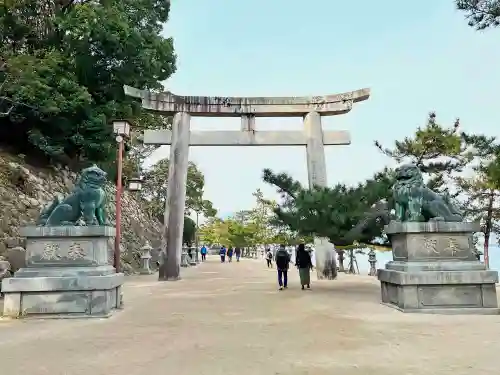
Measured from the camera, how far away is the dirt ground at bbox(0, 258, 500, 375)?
14.3 ft

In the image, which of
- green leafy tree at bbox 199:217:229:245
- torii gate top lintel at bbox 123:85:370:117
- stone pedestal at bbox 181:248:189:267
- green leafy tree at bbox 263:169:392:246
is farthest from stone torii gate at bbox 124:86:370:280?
green leafy tree at bbox 199:217:229:245

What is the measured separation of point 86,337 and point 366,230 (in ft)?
25.7

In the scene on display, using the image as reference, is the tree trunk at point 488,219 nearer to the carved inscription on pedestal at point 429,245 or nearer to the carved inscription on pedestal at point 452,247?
the carved inscription on pedestal at point 452,247

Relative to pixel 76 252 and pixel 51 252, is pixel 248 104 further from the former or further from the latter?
pixel 51 252

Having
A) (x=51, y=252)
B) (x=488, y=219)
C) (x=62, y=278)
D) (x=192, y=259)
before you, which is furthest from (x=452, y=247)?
(x=192, y=259)

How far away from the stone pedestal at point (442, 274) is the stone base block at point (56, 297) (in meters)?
5.69

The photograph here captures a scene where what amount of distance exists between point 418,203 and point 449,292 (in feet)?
5.76

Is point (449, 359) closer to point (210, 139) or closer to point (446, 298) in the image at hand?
point (446, 298)

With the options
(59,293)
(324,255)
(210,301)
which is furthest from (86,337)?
(324,255)

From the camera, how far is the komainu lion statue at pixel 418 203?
826 centimetres

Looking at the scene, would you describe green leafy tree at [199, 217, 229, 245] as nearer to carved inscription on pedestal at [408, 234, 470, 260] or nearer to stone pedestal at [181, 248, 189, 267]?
stone pedestal at [181, 248, 189, 267]

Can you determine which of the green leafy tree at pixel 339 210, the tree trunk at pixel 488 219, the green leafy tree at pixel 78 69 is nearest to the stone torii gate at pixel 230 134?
the green leafy tree at pixel 78 69

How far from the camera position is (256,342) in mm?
5531

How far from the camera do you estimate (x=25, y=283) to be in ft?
24.8
